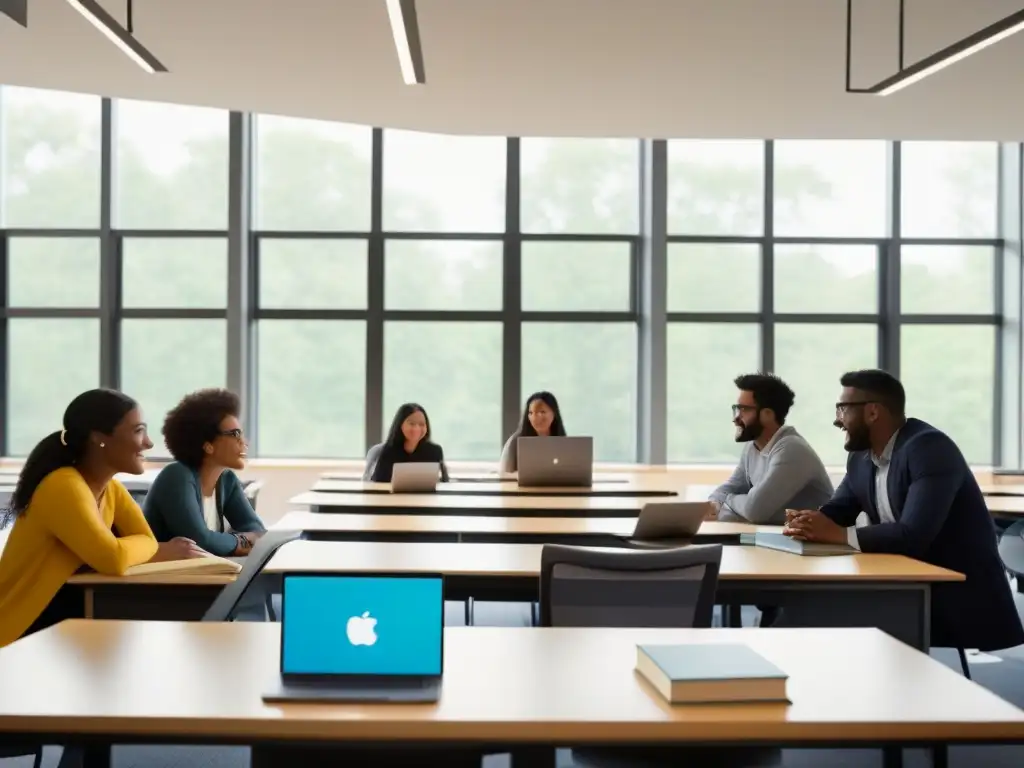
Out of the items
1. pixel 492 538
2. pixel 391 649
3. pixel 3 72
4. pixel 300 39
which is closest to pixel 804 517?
pixel 492 538

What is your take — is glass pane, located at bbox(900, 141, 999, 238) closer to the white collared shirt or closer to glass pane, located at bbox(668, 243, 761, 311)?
glass pane, located at bbox(668, 243, 761, 311)

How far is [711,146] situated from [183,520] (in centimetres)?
648

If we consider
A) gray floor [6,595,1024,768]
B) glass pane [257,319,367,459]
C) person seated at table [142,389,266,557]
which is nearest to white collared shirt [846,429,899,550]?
gray floor [6,595,1024,768]

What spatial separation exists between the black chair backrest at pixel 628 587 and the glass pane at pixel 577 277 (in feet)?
20.7

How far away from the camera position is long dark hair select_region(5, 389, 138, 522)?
285cm

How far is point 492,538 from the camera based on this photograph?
13.3ft

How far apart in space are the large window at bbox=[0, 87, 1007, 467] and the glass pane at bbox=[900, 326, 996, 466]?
20mm

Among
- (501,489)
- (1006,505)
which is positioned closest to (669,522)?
(501,489)

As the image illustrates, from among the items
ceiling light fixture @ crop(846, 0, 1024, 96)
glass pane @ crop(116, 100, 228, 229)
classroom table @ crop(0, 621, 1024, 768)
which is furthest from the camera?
glass pane @ crop(116, 100, 228, 229)

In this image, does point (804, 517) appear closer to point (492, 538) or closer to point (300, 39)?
point (492, 538)

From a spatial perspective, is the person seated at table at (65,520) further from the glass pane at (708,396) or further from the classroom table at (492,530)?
the glass pane at (708,396)

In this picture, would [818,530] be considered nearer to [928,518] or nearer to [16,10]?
[928,518]

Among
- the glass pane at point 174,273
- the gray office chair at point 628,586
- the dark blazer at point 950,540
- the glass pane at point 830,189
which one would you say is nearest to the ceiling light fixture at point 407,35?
the gray office chair at point 628,586

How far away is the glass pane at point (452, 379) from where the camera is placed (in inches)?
342
